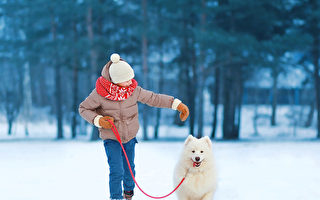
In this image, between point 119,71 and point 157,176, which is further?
point 157,176

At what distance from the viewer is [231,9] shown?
1546 centimetres

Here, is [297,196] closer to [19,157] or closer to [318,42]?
[19,157]

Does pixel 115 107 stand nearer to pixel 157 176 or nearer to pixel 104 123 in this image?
pixel 104 123

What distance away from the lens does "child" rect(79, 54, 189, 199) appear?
389 centimetres

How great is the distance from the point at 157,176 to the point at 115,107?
3.13m

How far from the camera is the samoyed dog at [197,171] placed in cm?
378

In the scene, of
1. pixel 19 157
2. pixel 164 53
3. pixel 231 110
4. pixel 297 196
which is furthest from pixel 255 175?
pixel 164 53

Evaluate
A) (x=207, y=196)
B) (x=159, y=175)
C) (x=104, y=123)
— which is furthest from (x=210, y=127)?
(x=104, y=123)

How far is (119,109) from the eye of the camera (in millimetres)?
3994

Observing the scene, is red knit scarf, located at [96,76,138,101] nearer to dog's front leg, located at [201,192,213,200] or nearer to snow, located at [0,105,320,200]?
dog's front leg, located at [201,192,213,200]

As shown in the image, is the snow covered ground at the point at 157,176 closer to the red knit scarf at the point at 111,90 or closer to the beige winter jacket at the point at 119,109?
the beige winter jacket at the point at 119,109

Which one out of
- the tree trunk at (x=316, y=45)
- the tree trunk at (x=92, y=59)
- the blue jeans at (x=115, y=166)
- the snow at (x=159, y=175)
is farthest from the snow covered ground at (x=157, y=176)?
the tree trunk at (x=316, y=45)

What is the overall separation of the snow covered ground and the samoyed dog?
1.91ft

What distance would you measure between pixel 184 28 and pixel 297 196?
44.6ft
